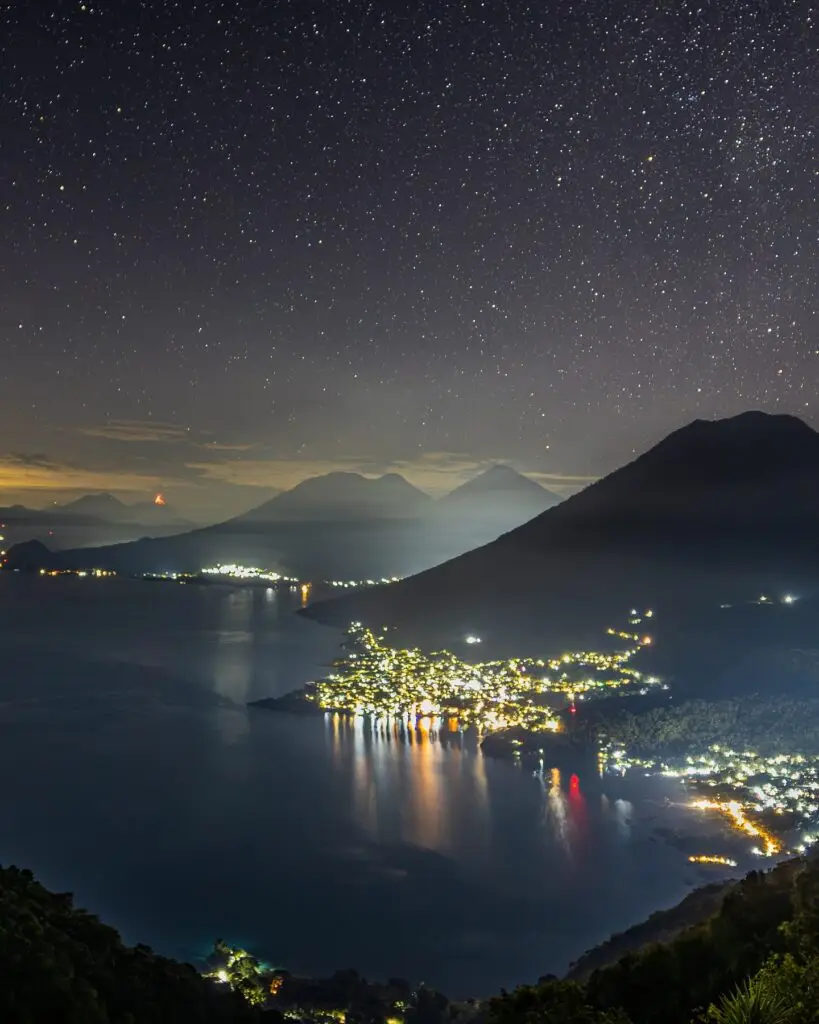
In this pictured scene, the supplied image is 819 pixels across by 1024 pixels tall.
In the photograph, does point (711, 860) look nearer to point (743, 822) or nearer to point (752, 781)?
point (743, 822)

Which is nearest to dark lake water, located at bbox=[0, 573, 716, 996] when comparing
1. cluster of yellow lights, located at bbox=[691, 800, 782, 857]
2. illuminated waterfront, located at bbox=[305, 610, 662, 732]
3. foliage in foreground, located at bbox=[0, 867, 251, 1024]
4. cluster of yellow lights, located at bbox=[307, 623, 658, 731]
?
cluster of yellow lights, located at bbox=[691, 800, 782, 857]

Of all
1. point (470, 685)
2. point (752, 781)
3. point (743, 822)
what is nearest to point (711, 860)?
point (743, 822)

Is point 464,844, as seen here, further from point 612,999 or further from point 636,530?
point 636,530

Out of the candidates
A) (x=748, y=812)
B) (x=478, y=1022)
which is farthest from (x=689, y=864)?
(x=478, y=1022)

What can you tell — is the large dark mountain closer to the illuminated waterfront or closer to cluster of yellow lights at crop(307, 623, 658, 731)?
the illuminated waterfront

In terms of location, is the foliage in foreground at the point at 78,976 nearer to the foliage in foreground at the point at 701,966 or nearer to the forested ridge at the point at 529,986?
the forested ridge at the point at 529,986

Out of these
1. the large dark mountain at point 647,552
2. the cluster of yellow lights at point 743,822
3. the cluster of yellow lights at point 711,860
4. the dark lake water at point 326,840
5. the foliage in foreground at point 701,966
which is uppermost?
the large dark mountain at point 647,552

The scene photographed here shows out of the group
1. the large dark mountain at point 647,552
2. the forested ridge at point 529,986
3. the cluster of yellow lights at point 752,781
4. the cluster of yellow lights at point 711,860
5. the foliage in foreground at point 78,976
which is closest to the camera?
the forested ridge at point 529,986

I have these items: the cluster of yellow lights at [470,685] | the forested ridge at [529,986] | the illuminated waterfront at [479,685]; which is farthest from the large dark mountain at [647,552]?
the forested ridge at [529,986]
